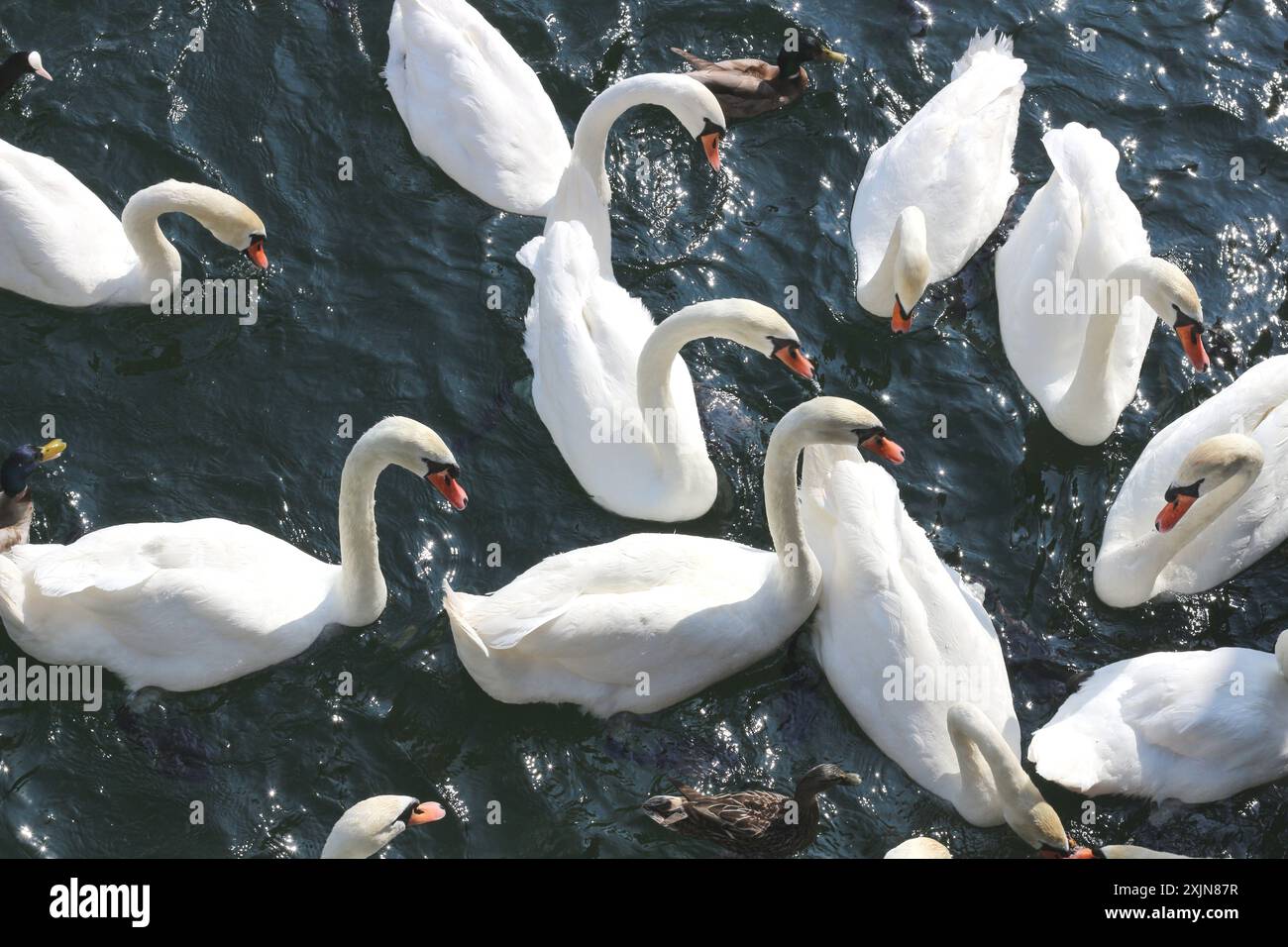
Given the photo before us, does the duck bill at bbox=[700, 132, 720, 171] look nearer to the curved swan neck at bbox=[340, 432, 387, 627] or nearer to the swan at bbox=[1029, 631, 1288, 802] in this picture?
the curved swan neck at bbox=[340, 432, 387, 627]

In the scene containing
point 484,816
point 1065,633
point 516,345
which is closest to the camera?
point 484,816

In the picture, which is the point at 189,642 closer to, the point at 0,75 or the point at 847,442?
the point at 847,442

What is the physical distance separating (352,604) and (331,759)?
988 millimetres

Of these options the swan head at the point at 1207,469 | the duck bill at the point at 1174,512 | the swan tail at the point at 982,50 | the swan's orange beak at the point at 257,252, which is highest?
the swan tail at the point at 982,50

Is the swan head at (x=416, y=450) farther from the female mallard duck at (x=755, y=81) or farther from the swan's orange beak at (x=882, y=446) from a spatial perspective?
the female mallard duck at (x=755, y=81)

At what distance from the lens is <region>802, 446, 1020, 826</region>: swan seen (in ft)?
33.5

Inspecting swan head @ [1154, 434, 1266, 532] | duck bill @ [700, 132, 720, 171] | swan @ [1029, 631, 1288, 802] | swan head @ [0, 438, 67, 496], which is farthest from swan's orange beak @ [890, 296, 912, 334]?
swan head @ [0, 438, 67, 496]

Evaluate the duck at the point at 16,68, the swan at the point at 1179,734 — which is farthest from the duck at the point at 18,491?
the swan at the point at 1179,734

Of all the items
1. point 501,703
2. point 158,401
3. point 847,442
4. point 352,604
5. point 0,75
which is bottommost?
point 501,703

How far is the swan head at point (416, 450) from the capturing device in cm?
1038

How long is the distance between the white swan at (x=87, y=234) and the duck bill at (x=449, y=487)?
109 inches

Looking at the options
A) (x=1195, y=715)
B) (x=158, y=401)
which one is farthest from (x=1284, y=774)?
(x=158, y=401)

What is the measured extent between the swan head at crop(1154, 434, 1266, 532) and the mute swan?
2.50 metres

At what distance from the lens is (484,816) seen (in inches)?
403
